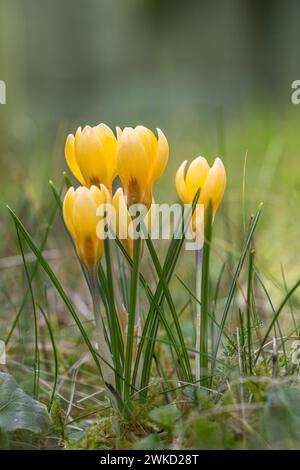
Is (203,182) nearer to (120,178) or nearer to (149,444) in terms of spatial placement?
(120,178)

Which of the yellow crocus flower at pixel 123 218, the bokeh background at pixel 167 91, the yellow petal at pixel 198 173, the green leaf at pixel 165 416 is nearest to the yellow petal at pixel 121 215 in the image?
the yellow crocus flower at pixel 123 218

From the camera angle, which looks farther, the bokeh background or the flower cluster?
the bokeh background

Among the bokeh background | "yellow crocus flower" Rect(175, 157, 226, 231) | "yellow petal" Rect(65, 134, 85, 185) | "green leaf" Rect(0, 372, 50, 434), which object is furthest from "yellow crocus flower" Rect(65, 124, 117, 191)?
the bokeh background

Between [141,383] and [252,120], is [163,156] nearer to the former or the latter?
[141,383]

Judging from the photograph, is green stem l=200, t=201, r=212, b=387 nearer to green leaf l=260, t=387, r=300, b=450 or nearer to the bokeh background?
green leaf l=260, t=387, r=300, b=450

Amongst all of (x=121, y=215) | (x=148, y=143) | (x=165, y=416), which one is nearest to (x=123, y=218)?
(x=121, y=215)

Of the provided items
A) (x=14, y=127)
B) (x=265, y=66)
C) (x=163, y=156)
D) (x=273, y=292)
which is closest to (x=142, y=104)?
(x=265, y=66)
